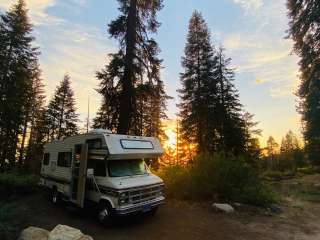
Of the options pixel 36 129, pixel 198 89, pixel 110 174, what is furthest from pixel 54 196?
pixel 36 129

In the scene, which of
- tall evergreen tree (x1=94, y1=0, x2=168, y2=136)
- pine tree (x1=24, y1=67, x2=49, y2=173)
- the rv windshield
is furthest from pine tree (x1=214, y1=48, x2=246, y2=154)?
pine tree (x1=24, y1=67, x2=49, y2=173)

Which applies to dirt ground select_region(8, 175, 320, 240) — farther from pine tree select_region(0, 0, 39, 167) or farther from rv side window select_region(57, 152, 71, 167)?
pine tree select_region(0, 0, 39, 167)

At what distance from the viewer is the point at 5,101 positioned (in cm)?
1984

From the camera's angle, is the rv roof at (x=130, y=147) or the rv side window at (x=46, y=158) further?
the rv side window at (x=46, y=158)

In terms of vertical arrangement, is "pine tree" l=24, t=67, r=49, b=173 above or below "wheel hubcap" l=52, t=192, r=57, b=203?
above

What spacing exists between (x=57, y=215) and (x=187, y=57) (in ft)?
64.9

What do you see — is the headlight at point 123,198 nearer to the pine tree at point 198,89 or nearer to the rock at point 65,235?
the rock at point 65,235

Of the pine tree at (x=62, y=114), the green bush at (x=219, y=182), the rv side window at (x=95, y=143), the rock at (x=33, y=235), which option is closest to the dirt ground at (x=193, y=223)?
the green bush at (x=219, y=182)

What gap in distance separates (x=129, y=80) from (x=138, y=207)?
8.20 m

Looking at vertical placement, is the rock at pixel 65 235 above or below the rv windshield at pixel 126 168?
below

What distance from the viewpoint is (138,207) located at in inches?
314

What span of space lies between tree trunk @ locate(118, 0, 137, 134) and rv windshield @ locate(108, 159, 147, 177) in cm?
404

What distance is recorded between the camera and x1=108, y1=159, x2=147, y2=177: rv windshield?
8.64 meters

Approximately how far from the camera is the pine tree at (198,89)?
22438 mm
